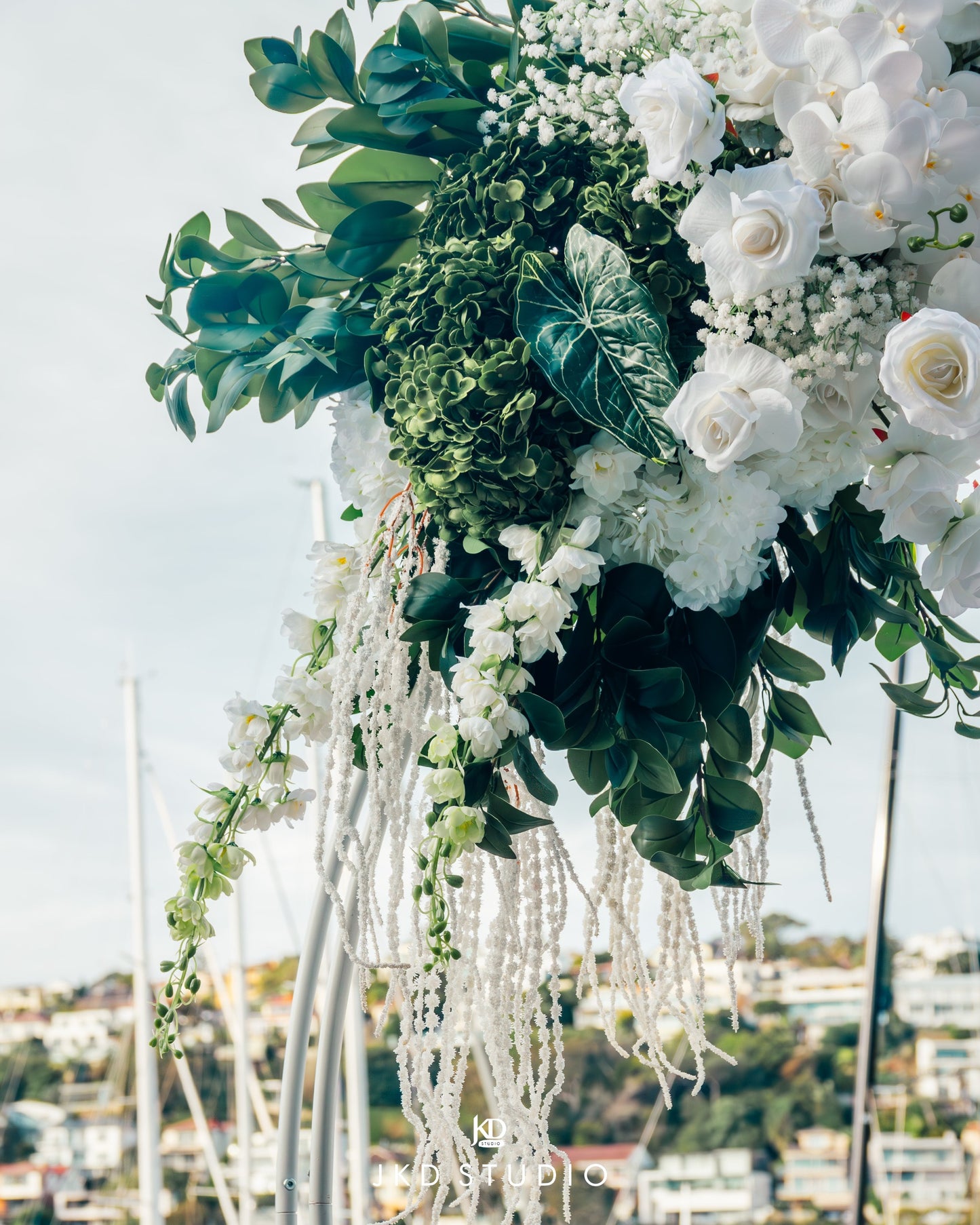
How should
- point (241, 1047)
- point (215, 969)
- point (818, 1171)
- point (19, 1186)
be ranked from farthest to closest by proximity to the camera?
point (19, 1186) < point (818, 1171) < point (215, 969) < point (241, 1047)

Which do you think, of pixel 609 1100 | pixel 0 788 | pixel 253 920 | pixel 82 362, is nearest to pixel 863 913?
pixel 609 1100

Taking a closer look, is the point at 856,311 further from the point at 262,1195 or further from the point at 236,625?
the point at 236,625

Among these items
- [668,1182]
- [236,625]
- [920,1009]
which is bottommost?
[668,1182]

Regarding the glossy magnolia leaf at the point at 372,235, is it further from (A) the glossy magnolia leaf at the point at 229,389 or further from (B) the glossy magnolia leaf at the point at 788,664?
(B) the glossy magnolia leaf at the point at 788,664

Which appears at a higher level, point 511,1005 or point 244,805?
point 244,805

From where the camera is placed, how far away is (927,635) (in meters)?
0.64

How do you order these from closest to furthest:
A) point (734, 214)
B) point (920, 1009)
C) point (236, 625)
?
point (734, 214) < point (920, 1009) < point (236, 625)

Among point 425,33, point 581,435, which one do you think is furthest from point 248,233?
point 581,435

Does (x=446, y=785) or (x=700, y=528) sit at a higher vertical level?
(x=700, y=528)

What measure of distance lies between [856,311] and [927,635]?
0.79ft

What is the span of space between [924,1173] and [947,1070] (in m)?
0.94

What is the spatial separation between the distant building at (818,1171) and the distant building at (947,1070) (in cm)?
104

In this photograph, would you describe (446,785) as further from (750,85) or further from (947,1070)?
(947,1070)

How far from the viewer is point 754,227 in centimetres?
45
